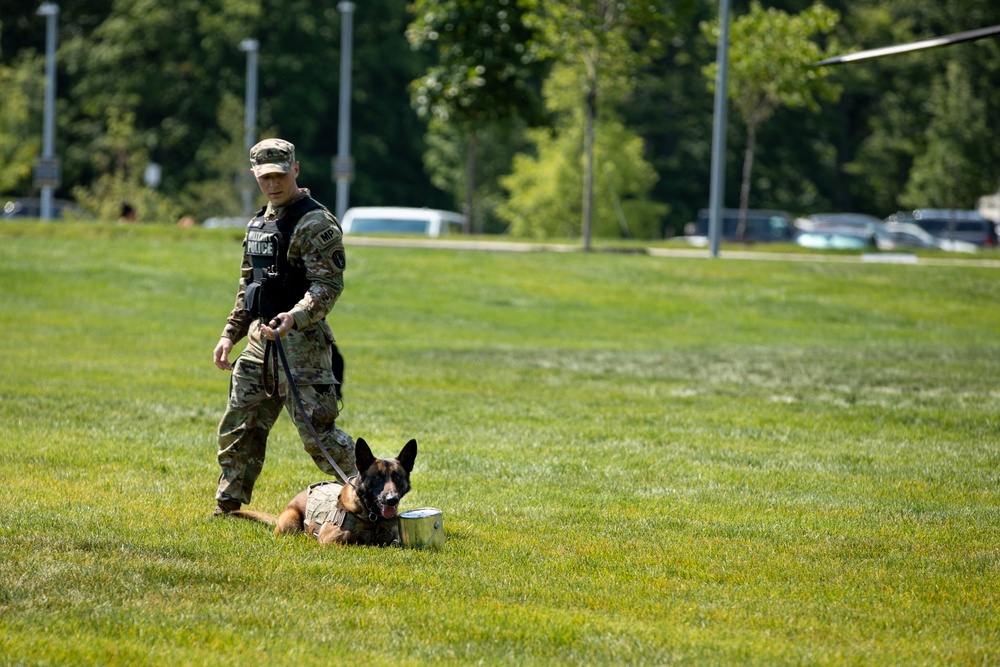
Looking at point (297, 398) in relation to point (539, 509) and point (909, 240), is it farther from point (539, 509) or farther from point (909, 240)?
point (909, 240)

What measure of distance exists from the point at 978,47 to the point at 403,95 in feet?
88.6

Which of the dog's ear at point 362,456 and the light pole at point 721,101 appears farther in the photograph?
the light pole at point 721,101

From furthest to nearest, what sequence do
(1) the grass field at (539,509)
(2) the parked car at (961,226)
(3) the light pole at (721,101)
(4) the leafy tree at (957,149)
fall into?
(2) the parked car at (961,226), (4) the leafy tree at (957,149), (3) the light pole at (721,101), (1) the grass field at (539,509)

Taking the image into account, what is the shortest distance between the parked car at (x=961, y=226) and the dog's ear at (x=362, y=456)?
46833 mm

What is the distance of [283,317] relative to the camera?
22.3ft

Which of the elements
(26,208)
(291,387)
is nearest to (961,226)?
(26,208)

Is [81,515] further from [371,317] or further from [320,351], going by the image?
[371,317]

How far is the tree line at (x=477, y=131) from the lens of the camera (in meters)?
52.0

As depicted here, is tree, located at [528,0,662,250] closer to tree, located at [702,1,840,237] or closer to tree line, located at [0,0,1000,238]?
tree, located at [702,1,840,237]

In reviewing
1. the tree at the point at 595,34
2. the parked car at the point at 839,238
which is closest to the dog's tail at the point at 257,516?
the tree at the point at 595,34

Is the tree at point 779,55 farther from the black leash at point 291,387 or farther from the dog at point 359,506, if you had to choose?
the dog at point 359,506

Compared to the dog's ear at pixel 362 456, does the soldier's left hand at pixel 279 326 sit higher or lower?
higher

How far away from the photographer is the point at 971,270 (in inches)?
1107

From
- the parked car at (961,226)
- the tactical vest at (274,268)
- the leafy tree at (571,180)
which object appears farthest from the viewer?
the leafy tree at (571,180)
